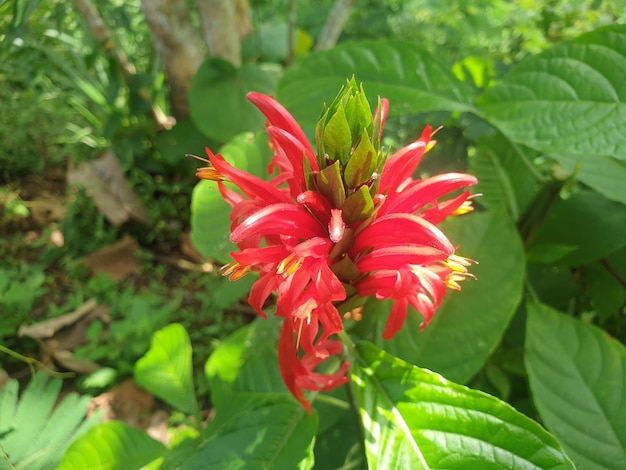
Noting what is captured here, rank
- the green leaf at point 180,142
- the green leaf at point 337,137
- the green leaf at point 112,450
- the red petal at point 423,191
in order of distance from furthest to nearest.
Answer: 1. the green leaf at point 180,142
2. the green leaf at point 112,450
3. the red petal at point 423,191
4. the green leaf at point 337,137

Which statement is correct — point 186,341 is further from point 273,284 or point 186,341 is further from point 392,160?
point 392,160

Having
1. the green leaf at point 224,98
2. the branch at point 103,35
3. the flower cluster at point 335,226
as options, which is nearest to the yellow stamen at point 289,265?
the flower cluster at point 335,226

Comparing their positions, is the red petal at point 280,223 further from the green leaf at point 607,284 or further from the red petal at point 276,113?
the green leaf at point 607,284

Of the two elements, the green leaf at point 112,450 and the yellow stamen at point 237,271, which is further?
the green leaf at point 112,450

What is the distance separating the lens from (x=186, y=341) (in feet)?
3.70

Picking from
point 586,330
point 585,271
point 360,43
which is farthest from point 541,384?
point 360,43

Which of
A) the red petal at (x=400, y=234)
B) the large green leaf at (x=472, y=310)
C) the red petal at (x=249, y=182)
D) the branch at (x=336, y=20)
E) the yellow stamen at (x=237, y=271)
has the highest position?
the branch at (x=336, y=20)

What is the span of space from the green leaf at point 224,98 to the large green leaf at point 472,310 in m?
1.23

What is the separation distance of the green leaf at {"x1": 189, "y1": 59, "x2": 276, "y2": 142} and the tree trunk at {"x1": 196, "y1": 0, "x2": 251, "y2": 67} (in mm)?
88

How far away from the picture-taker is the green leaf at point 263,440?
0.69m

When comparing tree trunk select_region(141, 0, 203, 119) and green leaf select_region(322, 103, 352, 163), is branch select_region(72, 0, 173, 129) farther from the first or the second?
green leaf select_region(322, 103, 352, 163)

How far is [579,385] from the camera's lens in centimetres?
81

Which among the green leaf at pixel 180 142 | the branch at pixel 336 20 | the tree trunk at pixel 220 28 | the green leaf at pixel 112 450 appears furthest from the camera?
the green leaf at pixel 180 142

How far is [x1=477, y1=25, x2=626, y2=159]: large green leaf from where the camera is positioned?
0.74 m
